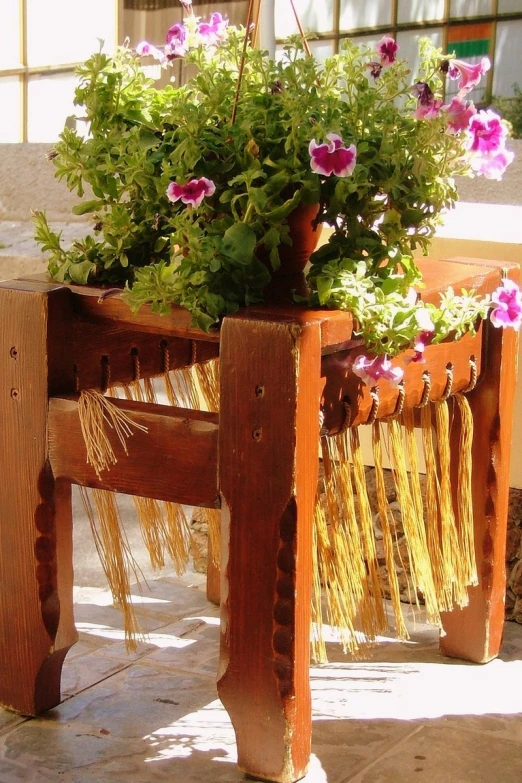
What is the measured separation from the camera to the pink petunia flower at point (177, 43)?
174 centimetres

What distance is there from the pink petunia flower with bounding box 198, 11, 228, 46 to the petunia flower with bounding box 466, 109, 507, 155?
1.46ft

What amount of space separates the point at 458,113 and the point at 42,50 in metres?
4.07

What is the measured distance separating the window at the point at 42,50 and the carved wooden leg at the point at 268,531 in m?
4.03

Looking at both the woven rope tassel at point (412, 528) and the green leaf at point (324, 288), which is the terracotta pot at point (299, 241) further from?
Answer: the woven rope tassel at point (412, 528)

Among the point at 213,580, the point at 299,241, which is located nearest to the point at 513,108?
the point at 213,580

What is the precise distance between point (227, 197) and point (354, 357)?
0.29 metres

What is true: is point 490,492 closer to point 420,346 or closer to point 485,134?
point 420,346

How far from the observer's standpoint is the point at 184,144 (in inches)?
60.0

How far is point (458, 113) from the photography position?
5.16 ft

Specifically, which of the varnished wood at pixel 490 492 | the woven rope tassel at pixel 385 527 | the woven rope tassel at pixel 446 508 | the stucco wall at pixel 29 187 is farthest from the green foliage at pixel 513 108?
the woven rope tassel at pixel 385 527

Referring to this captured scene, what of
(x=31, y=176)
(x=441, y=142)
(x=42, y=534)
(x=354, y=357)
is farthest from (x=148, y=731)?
(x=31, y=176)

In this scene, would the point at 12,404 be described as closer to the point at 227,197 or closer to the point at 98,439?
the point at 98,439

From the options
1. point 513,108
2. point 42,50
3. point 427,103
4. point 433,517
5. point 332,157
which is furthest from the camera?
point 42,50

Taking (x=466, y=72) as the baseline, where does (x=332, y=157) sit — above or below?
below
